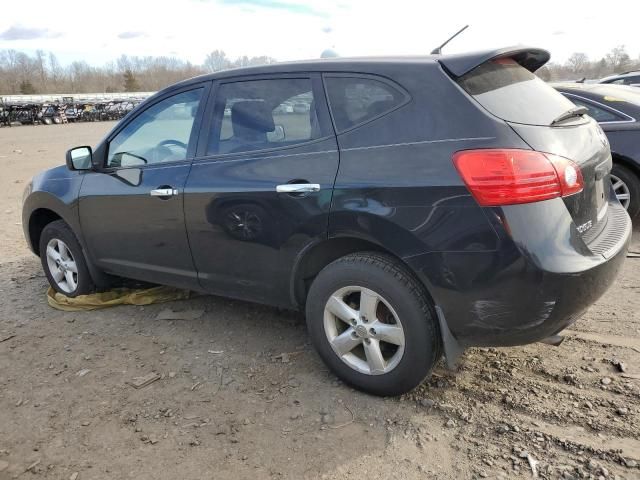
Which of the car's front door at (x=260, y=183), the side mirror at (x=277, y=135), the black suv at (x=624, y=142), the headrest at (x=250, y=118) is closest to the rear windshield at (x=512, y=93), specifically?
the car's front door at (x=260, y=183)

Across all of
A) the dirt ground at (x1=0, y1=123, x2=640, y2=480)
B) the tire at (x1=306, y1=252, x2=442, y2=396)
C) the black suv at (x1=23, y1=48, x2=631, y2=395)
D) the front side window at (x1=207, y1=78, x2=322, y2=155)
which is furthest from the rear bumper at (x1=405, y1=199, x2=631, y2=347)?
the front side window at (x1=207, y1=78, x2=322, y2=155)

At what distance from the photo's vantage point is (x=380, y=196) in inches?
108

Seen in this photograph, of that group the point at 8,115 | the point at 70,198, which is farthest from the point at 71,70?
the point at 70,198

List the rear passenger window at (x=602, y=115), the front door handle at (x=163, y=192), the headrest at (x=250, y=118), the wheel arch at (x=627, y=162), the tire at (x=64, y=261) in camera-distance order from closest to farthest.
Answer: the headrest at (x=250, y=118) → the front door handle at (x=163, y=192) → the tire at (x=64, y=261) → the wheel arch at (x=627, y=162) → the rear passenger window at (x=602, y=115)

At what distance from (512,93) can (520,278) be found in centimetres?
101

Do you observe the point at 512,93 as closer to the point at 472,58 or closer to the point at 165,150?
the point at 472,58

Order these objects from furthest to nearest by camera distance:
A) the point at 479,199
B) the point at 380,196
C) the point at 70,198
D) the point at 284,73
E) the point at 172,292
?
the point at 172,292 < the point at 70,198 < the point at 284,73 < the point at 380,196 < the point at 479,199

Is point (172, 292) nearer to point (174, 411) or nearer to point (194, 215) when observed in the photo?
point (194, 215)

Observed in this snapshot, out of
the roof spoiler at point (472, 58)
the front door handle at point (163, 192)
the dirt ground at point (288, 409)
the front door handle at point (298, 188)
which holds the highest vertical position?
the roof spoiler at point (472, 58)

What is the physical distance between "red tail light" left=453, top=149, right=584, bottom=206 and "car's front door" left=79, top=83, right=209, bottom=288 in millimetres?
1907

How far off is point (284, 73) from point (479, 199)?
150cm

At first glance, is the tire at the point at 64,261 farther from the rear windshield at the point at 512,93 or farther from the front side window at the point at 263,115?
the rear windshield at the point at 512,93

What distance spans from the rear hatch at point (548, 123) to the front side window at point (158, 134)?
190 cm

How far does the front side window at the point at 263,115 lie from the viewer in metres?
3.17
